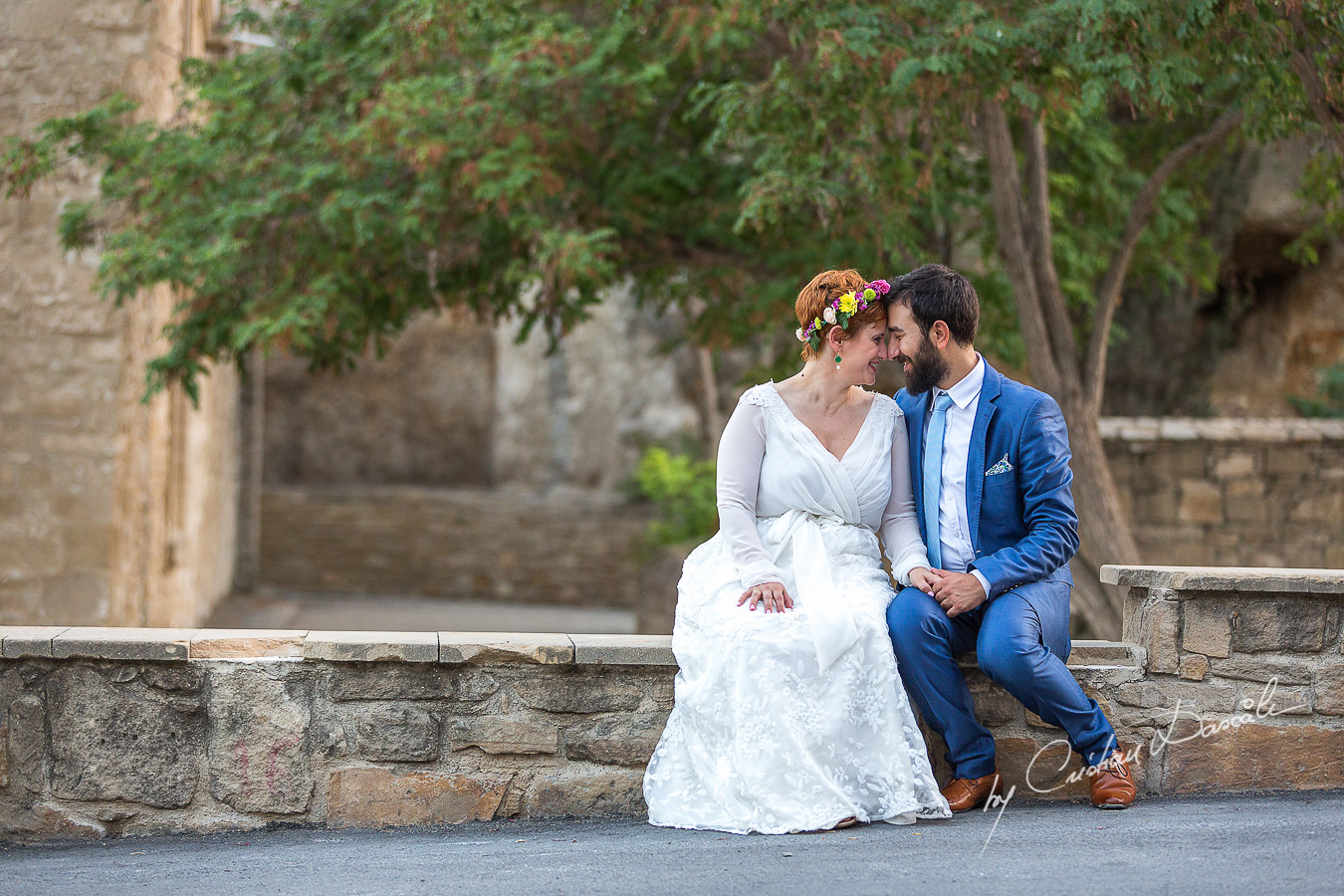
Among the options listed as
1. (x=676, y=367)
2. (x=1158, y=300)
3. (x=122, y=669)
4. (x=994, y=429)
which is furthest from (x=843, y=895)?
(x=676, y=367)

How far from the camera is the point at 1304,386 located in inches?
513

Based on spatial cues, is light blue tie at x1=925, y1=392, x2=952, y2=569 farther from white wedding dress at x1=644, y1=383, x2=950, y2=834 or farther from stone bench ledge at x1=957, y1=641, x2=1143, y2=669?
stone bench ledge at x1=957, y1=641, x2=1143, y2=669

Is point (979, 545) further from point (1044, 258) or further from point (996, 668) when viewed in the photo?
point (1044, 258)

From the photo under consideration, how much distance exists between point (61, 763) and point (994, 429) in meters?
2.74

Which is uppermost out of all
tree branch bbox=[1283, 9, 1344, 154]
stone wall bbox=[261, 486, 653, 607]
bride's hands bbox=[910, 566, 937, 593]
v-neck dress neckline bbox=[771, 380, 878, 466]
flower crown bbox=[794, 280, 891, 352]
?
tree branch bbox=[1283, 9, 1344, 154]

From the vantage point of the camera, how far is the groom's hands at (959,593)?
10.1 ft

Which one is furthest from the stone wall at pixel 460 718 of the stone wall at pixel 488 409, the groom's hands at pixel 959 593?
the stone wall at pixel 488 409

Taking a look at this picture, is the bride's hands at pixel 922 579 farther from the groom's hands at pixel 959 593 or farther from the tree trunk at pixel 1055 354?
the tree trunk at pixel 1055 354

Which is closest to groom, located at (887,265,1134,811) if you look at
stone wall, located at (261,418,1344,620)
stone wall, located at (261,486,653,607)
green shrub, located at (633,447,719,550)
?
green shrub, located at (633,447,719,550)

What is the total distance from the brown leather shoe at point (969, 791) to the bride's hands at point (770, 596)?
0.67 metres

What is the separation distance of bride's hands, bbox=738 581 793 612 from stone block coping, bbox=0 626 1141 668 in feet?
0.98

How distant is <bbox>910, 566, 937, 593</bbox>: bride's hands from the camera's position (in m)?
3.13

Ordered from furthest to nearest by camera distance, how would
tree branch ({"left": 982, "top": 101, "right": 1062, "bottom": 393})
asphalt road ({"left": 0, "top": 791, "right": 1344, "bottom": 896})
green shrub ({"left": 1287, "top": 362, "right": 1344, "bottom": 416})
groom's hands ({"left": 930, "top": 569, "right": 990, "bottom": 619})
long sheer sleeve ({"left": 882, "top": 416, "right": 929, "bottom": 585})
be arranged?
green shrub ({"left": 1287, "top": 362, "right": 1344, "bottom": 416}), tree branch ({"left": 982, "top": 101, "right": 1062, "bottom": 393}), long sheer sleeve ({"left": 882, "top": 416, "right": 929, "bottom": 585}), groom's hands ({"left": 930, "top": 569, "right": 990, "bottom": 619}), asphalt road ({"left": 0, "top": 791, "right": 1344, "bottom": 896})

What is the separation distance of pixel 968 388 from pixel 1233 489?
6644 mm
